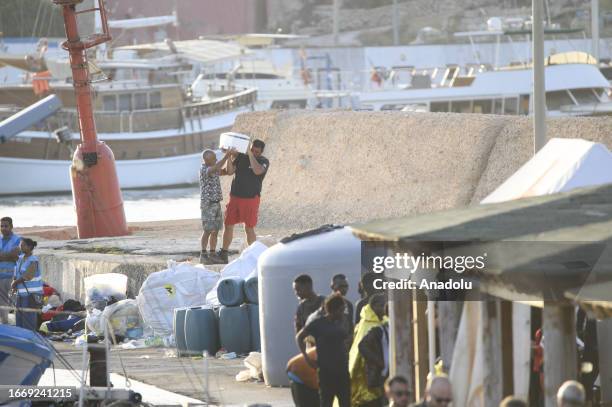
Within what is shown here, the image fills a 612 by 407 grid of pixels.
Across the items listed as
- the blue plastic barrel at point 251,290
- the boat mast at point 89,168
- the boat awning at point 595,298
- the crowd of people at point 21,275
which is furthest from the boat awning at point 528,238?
the boat mast at point 89,168

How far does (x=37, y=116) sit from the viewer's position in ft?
85.0

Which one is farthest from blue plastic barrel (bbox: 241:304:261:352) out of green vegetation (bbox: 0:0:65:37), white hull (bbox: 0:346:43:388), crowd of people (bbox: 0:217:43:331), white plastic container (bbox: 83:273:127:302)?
green vegetation (bbox: 0:0:65:37)

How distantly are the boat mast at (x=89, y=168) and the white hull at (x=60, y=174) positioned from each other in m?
28.8

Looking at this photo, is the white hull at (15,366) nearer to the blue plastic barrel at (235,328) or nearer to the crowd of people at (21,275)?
the blue plastic barrel at (235,328)

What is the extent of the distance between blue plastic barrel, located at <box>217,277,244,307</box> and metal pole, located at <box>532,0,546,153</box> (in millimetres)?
2868

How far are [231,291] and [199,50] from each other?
42730 millimetres

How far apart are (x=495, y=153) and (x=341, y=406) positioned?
819cm

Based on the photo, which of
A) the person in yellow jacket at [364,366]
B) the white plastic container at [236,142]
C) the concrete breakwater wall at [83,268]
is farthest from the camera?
the concrete breakwater wall at [83,268]

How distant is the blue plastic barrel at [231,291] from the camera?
14.5m

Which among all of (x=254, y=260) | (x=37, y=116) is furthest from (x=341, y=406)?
(x=37, y=116)

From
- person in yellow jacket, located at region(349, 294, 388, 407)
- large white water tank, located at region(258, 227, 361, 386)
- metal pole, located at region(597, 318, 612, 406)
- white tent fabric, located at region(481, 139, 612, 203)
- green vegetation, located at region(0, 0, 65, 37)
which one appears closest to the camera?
metal pole, located at region(597, 318, 612, 406)

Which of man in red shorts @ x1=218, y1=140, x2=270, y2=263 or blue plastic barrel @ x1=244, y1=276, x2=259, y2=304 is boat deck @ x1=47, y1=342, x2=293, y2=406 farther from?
man in red shorts @ x1=218, y1=140, x2=270, y2=263

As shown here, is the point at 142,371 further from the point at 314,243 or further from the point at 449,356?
the point at 449,356

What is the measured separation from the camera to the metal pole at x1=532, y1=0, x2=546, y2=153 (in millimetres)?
14227
